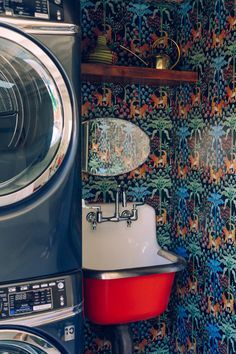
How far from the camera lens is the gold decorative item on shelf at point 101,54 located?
2.55 metres

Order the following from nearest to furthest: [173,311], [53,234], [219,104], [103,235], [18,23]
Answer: [18,23], [53,234], [219,104], [103,235], [173,311]

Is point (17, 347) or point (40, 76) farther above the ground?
point (40, 76)

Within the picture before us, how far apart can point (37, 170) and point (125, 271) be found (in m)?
0.78

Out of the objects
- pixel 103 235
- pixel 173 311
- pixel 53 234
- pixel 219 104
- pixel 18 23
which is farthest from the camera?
pixel 173 311

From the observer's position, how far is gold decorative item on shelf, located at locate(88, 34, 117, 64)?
100 inches

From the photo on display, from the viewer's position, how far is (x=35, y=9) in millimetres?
1739

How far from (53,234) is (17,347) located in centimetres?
49

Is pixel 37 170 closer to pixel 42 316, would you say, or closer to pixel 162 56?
pixel 42 316

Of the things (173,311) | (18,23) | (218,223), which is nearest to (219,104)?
(218,223)

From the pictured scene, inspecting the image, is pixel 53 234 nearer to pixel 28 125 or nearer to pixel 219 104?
pixel 28 125

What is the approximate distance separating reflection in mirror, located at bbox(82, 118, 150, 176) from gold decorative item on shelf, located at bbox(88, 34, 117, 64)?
1.26 feet

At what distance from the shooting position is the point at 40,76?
5.66 feet

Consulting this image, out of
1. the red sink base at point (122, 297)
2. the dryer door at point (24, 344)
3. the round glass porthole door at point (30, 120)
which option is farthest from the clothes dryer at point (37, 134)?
the red sink base at point (122, 297)

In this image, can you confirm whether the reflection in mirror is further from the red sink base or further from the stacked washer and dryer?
the stacked washer and dryer
